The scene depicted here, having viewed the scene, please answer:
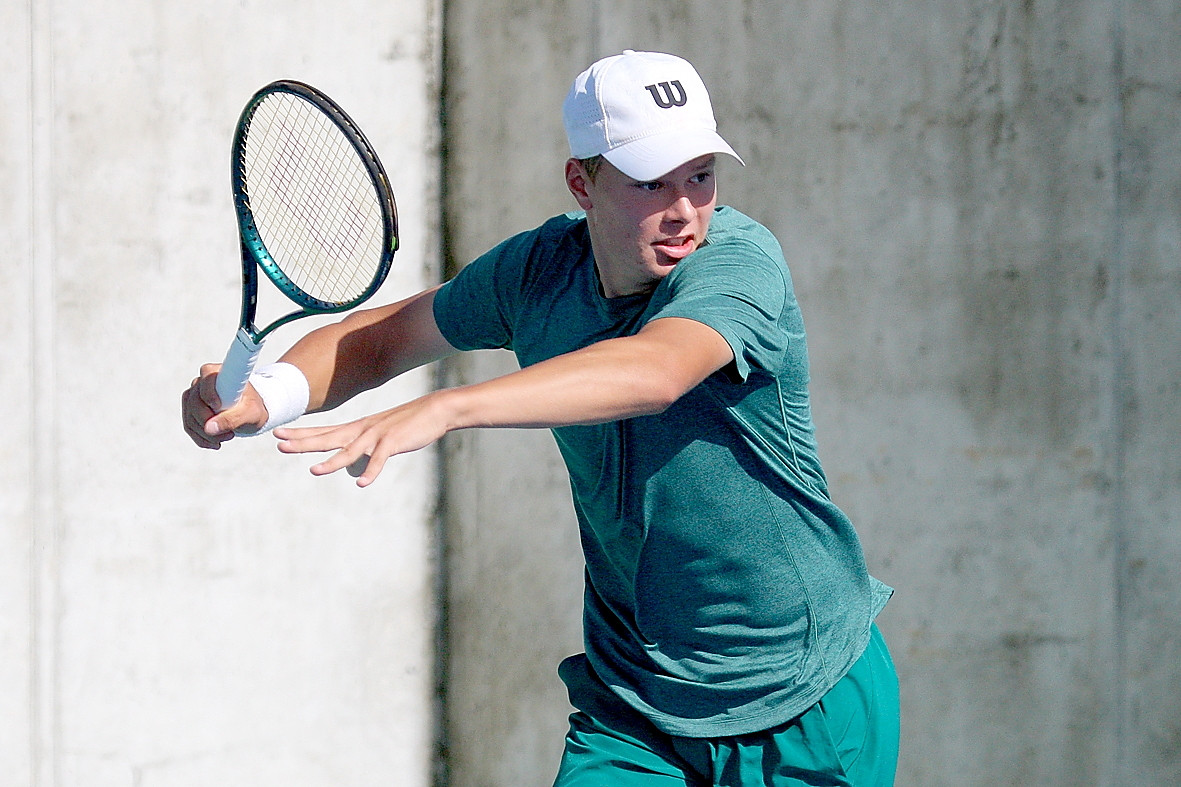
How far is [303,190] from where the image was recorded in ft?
9.27

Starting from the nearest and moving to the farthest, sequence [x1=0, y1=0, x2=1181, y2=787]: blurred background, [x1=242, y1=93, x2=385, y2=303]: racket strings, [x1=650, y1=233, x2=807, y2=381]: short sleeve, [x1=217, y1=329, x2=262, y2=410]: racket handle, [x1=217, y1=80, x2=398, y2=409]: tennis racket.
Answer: [x1=650, y1=233, x2=807, y2=381]: short sleeve, [x1=217, y1=329, x2=262, y2=410]: racket handle, [x1=217, y1=80, x2=398, y2=409]: tennis racket, [x1=242, y1=93, x2=385, y2=303]: racket strings, [x1=0, y1=0, x2=1181, y2=787]: blurred background

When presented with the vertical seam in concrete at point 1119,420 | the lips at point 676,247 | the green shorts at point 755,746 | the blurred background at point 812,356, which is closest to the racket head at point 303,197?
the lips at point 676,247

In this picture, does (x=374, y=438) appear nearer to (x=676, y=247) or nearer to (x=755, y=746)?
(x=676, y=247)

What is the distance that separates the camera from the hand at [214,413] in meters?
2.12

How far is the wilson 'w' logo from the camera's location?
2152mm

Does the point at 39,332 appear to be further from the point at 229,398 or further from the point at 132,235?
the point at 229,398

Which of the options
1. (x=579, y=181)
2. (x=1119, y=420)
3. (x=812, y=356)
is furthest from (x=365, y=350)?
(x=1119, y=420)

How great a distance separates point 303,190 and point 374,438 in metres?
1.43

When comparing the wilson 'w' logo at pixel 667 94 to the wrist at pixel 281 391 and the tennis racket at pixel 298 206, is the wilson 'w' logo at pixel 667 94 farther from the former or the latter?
the wrist at pixel 281 391

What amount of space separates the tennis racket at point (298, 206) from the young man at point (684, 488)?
0.49ft

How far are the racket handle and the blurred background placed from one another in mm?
1681

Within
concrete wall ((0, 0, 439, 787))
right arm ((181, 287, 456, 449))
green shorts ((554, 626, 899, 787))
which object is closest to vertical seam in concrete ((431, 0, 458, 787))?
concrete wall ((0, 0, 439, 787))

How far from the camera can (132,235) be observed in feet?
12.0

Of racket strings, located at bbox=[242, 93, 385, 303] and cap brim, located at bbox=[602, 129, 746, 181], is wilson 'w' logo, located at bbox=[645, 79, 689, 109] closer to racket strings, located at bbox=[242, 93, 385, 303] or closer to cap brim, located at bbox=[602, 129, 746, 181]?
cap brim, located at bbox=[602, 129, 746, 181]
